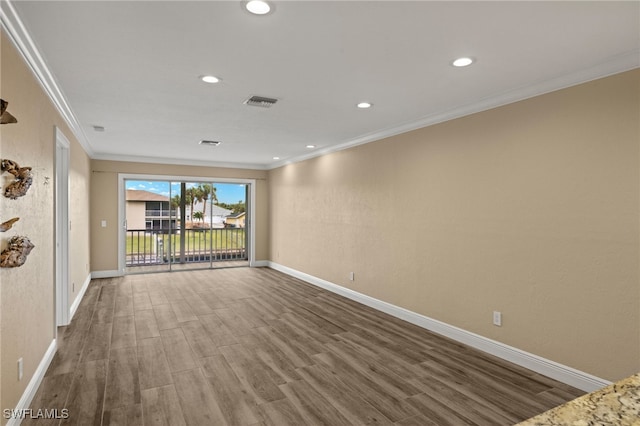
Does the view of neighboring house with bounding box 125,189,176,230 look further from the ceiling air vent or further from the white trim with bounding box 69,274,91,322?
the ceiling air vent

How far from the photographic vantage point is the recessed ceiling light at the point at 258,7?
5.98ft

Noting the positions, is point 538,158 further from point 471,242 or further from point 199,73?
point 199,73

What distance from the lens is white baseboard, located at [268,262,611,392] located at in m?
2.72

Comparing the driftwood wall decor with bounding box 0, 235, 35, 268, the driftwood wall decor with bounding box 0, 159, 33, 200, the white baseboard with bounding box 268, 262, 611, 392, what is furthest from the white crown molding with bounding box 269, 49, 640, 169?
the driftwood wall decor with bounding box 0, 235, 35, 268

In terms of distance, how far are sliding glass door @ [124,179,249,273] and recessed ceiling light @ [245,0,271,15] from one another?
646cm

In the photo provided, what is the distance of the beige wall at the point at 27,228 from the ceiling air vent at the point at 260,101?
170 cm

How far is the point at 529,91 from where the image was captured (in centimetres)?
306

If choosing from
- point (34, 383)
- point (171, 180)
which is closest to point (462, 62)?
point (34, 383)

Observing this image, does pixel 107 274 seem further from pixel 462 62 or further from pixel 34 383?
pixel 462 62

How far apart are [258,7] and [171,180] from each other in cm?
650

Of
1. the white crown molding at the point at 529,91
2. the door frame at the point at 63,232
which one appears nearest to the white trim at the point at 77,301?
the door frame at the point at 63,232

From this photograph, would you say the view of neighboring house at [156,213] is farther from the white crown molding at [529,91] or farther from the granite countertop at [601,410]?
the granite countertop at [601,410]

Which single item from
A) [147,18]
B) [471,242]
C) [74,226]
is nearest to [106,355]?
[74,226]

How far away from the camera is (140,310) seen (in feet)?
15.7
